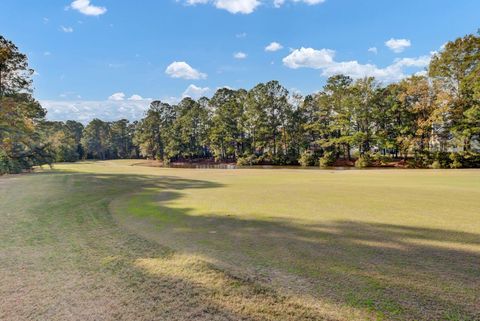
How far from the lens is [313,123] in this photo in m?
46.6

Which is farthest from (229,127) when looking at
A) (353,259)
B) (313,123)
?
(353,259)

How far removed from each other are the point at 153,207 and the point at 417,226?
7078 millimetres

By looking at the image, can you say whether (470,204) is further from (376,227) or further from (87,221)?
(87,221)

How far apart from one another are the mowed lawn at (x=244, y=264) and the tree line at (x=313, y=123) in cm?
2311

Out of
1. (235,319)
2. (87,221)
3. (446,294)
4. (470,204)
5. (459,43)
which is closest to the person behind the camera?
(235,319)

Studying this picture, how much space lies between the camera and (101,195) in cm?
1155

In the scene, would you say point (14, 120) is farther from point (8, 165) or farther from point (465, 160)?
point (465, 160)

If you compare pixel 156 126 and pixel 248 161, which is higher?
pixel 156 126

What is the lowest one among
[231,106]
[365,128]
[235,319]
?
[235,319]

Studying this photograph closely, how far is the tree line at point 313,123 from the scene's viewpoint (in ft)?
86.3

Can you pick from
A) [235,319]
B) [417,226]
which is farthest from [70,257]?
[417,226]

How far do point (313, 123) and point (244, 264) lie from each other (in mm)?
44803

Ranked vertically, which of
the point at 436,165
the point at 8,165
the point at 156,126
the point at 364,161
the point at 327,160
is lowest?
the point at 436,165

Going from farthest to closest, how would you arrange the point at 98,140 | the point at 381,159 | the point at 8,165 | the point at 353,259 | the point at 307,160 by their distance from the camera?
the point at 98,140 → the point at 307,160 → the point at 381,159 → the point at 8,165 → the point at 353,259
